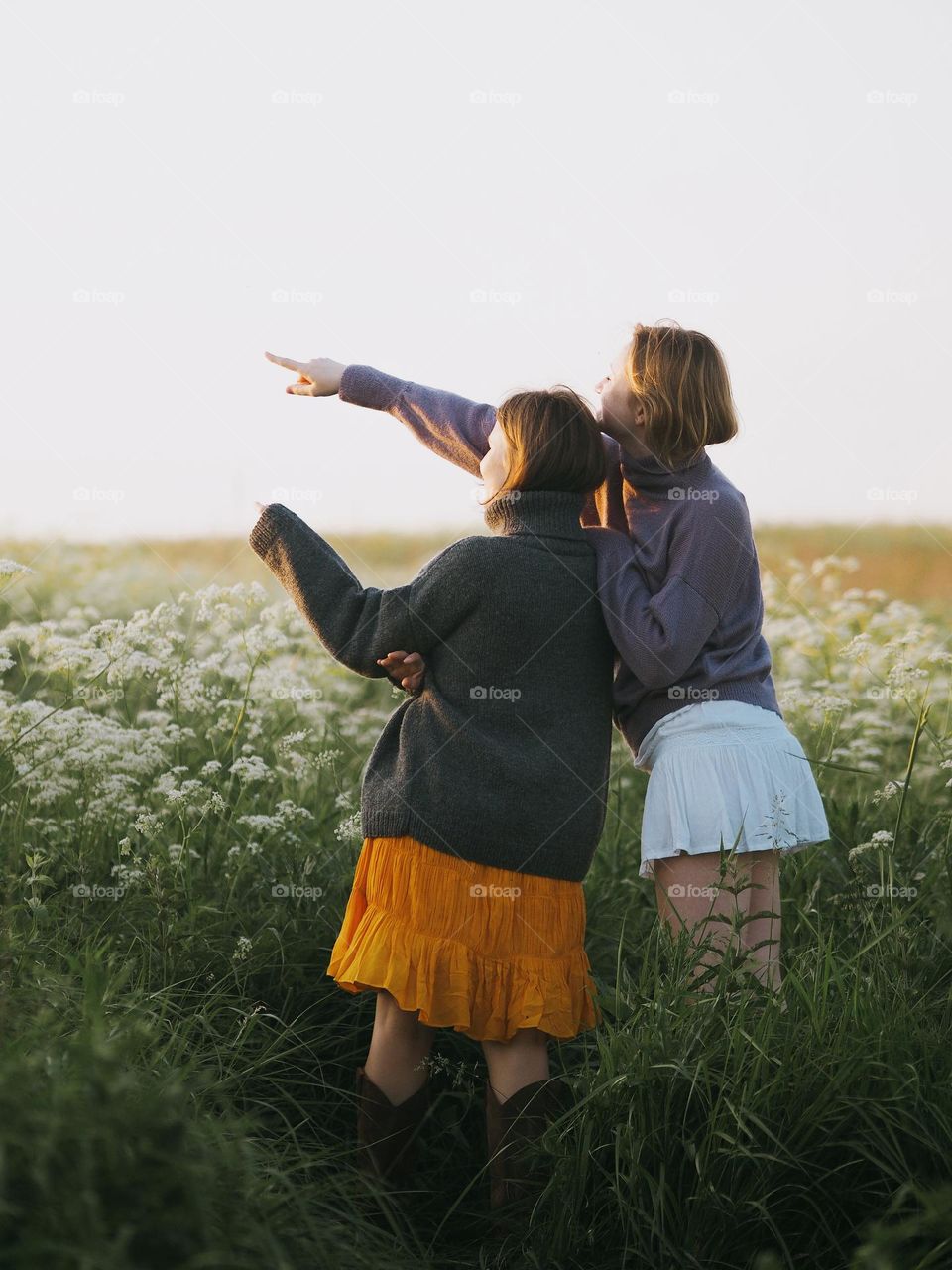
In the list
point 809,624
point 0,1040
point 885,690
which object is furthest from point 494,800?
point 809,624

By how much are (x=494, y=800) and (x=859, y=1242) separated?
1051 mm

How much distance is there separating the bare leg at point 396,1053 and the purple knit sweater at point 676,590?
791 mm

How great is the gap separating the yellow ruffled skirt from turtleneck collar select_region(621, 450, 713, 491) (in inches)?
36.1

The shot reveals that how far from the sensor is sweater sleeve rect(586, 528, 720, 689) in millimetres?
2678

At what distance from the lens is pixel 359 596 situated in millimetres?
2770

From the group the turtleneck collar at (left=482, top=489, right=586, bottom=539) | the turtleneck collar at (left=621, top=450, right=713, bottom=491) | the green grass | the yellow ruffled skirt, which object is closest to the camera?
the green grass

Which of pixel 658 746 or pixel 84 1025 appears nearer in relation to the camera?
pixel 84 1025

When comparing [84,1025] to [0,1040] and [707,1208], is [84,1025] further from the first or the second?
[707,1208]

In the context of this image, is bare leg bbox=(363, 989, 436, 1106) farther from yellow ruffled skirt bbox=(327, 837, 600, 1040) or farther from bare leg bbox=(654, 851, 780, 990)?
bare leg bbox=(654, 851, 780, 990)

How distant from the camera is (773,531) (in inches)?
408

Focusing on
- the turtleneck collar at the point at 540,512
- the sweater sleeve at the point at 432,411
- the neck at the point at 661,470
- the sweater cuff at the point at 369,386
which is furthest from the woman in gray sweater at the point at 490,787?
the sweater cuff at the point at 369,386

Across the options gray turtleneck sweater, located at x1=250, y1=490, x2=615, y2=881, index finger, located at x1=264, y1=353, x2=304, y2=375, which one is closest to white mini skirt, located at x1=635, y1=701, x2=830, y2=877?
gray turtleneck sweater, located at x1=250, y1=490, x2=615, y2=881

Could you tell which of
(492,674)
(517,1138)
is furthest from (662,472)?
(517,1138)
